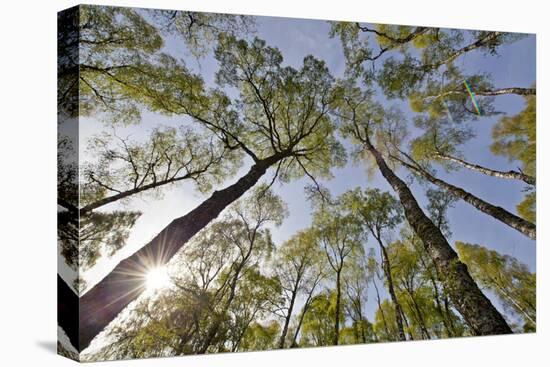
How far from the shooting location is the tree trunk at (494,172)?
659cm

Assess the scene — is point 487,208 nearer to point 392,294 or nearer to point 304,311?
point 392,294

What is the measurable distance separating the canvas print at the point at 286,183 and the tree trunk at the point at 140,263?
0.05 ft

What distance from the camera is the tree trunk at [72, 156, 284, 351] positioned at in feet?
15.5

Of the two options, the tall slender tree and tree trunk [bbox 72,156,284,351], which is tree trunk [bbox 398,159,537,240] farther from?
tree trunk [bbox 72,156,284,351]

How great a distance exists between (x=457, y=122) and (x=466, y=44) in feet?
3.37

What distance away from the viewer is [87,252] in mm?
4750

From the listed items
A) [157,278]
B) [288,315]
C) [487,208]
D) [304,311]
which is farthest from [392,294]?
[157,278]

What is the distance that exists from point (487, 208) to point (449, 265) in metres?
0.94

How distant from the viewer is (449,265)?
253 inches

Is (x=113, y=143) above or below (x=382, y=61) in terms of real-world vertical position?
below

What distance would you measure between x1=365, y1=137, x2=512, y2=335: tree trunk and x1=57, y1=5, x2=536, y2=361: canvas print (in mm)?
24

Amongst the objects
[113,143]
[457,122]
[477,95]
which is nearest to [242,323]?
[113,143]

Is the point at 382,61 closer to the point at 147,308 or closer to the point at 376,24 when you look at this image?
the point at 376,24

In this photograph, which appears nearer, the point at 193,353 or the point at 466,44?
the point at 193,353
